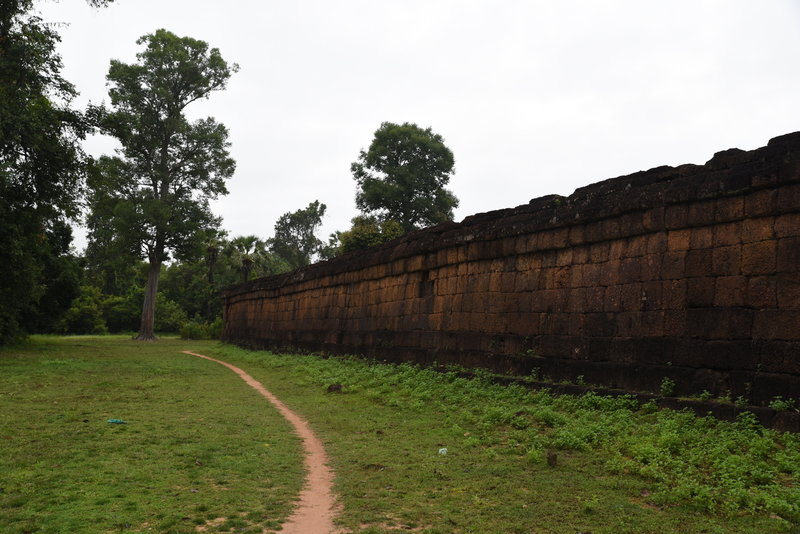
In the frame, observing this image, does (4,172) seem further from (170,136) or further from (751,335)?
(170,136)

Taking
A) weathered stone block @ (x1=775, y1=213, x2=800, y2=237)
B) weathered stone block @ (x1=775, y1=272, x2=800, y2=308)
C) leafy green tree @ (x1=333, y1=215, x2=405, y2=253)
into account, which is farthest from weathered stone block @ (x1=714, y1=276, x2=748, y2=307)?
leafy green tree @ (x1=333, y1=215, x2=405, y2=253)

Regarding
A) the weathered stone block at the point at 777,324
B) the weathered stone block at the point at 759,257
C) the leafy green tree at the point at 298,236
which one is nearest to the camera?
the weathered stone block at the point at 777,324

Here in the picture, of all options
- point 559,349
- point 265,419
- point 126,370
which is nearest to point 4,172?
point 126,370

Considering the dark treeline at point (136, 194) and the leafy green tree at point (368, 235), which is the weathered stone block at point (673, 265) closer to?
the dark treeline at point (136, 194)

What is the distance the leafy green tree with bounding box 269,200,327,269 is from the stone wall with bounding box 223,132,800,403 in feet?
174

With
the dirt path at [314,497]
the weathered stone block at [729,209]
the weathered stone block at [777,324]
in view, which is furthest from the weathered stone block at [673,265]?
the dirt path at [314,497]

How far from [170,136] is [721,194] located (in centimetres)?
3440

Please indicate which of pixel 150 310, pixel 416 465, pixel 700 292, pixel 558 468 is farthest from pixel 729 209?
pixel 150 310

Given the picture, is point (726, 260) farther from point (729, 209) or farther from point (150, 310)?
point (150, 310)

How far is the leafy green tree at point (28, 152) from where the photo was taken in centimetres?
1631

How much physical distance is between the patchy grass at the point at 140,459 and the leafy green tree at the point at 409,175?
3258 cm

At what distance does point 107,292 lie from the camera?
2215 inches

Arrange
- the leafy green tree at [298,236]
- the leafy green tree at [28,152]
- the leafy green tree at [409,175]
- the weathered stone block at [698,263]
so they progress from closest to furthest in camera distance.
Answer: the weathered stone block at [698,263]
the leafy green tree at [28,152]
the leafy green tree at [409,175]
the leafy green tree at [298,236]

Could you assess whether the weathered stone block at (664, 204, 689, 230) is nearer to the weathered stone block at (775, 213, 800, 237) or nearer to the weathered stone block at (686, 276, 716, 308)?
the weathered stone block at (686, 276, 716, 308)
